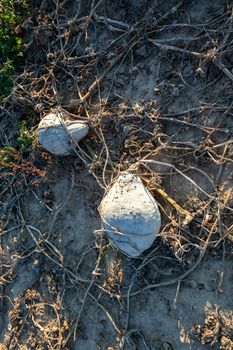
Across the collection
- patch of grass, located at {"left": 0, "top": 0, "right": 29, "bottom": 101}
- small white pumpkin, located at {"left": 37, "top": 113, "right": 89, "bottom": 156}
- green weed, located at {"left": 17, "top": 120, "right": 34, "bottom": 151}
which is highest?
patch of grass, located at {"left": 0, "top": 0, "right": 29, "bottom": 101}

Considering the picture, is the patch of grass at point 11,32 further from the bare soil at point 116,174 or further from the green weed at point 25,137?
the green weed at point 25,137

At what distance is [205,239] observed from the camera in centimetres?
359

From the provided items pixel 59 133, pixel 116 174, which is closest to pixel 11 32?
pixel 59 133

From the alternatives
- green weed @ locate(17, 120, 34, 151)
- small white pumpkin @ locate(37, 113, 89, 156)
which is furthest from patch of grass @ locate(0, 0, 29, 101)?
small white pumpkin @ locate(37, 113, 89, 156)

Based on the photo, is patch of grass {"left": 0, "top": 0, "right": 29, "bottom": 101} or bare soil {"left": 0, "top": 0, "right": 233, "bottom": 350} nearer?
bare soil {"left": 0, "top": 0, "right": 233, "bottom": 350}

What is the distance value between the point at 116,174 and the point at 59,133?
599 millimetres

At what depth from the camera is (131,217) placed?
354 centimetres

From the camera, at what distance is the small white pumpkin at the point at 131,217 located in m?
3.54

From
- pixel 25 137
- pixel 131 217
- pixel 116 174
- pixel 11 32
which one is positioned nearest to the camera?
pixel 131 217

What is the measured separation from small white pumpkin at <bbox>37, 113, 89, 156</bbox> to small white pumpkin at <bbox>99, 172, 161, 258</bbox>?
0.60m

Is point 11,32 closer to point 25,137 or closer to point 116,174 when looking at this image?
point 25,137

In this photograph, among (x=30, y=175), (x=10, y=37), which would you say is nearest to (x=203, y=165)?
(x=30, y=175)

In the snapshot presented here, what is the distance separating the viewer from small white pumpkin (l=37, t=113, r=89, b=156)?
3936 mm

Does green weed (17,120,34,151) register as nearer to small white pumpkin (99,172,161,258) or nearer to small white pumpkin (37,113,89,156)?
small white pumpkin (37,113,89,156)
